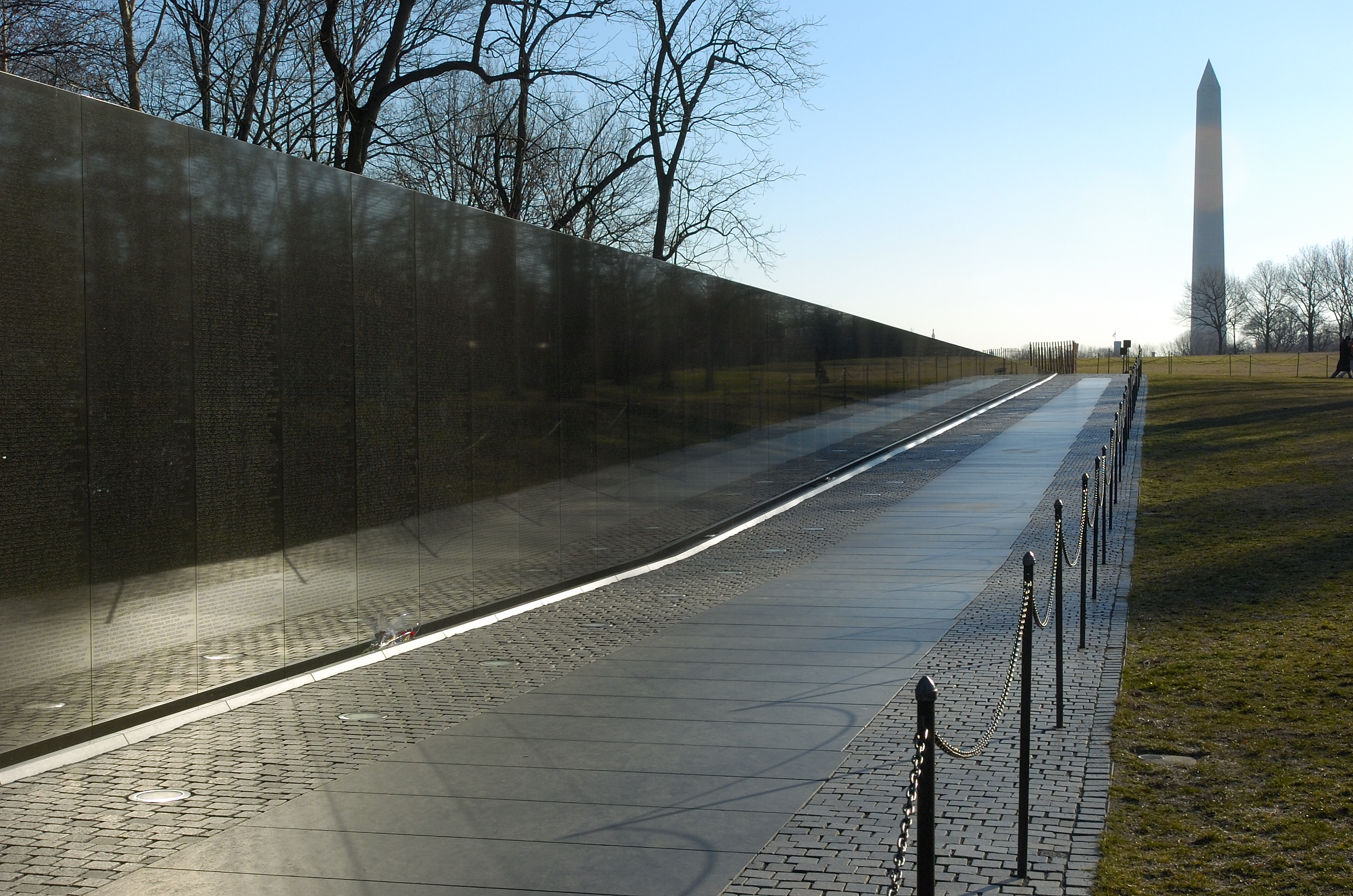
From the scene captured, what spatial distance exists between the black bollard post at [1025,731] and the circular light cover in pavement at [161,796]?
3707mm

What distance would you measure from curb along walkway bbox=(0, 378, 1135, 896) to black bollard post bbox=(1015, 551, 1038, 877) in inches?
3.9

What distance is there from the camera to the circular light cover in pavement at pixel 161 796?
5.72 metres

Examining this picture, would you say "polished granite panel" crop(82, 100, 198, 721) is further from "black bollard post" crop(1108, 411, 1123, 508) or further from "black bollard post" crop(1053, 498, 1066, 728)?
"black bollard post" crop(1108, 411, 1123, 508)

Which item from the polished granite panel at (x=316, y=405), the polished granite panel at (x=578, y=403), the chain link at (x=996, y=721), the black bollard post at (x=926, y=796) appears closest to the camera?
the black bollard post at (x=926, y=796)

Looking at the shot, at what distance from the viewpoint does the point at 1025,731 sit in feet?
16.7

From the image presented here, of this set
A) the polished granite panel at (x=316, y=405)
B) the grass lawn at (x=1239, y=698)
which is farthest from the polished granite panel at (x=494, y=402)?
the grass lawn at (x=1239, y=698)

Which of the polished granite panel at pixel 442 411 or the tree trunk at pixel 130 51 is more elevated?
the tree trunk at pixel 130 51

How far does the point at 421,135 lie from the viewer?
22.7 metres

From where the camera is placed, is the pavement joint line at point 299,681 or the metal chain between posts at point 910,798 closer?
the metal chain between posts at point 910,798

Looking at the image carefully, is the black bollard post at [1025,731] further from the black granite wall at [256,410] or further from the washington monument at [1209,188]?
the washington monument at [1209,188]

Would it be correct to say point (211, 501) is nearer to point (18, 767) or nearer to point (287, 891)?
point (18, 767)

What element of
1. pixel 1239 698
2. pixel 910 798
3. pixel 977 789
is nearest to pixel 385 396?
pixel 977 789

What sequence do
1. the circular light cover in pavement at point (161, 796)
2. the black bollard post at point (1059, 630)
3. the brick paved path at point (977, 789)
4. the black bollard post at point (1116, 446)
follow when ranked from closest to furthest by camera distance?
1. the brick paved path at point (977, 789)
2. the circular light cover in pavement at point (161, 796)
3. the black bollard post at point (1059, 630)
4. the black bollard post at point (1116, 446)

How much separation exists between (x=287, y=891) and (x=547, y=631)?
5.13 meters
